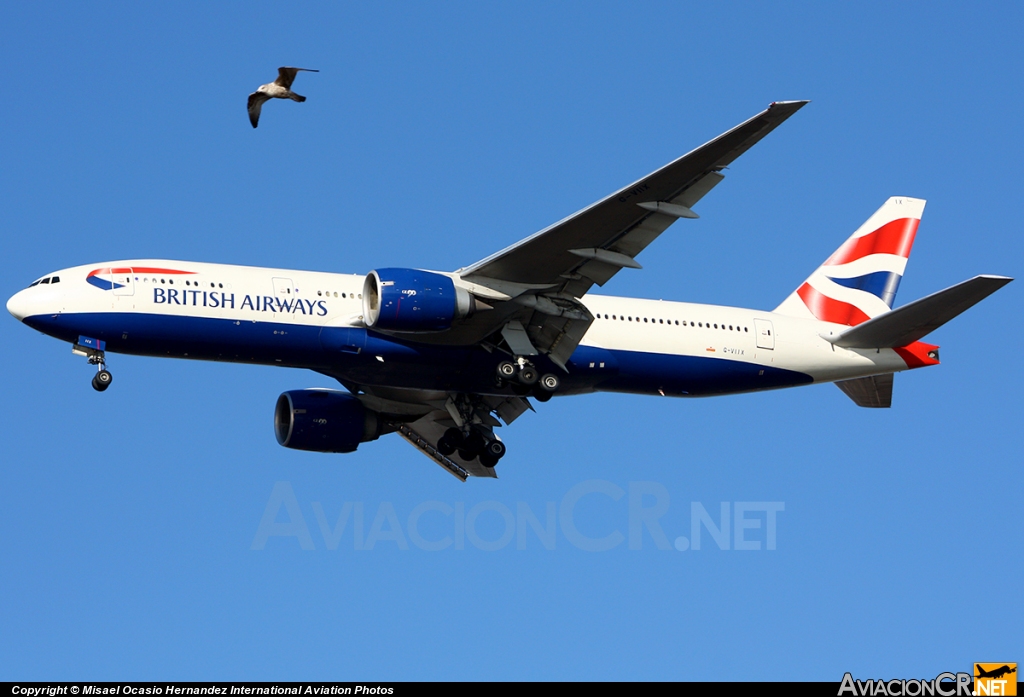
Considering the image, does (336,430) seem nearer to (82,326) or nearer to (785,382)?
(82,326)

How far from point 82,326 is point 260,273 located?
4.59m

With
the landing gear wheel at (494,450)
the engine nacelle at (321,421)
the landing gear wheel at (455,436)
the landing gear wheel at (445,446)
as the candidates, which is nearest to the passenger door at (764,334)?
the landing gear wheel at (494,450)

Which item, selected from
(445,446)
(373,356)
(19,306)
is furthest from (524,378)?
(19,306)

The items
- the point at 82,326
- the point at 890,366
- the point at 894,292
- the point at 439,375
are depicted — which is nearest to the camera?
the point at 82,326

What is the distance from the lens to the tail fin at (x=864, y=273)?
43281 mm

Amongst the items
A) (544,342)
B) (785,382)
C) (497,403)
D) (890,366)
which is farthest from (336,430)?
(890,366)

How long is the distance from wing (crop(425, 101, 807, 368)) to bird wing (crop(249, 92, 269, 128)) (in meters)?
6.46

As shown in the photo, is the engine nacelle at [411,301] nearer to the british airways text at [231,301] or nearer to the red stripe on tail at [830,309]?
the british airways text at [231,301]

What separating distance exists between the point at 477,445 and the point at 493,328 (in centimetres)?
509

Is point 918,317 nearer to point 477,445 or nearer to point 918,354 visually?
point 918,354

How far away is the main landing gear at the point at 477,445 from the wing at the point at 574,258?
425 centimetres

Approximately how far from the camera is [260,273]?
121 feet

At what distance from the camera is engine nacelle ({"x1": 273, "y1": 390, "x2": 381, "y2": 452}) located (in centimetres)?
4228

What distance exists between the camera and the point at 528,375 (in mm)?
37656
